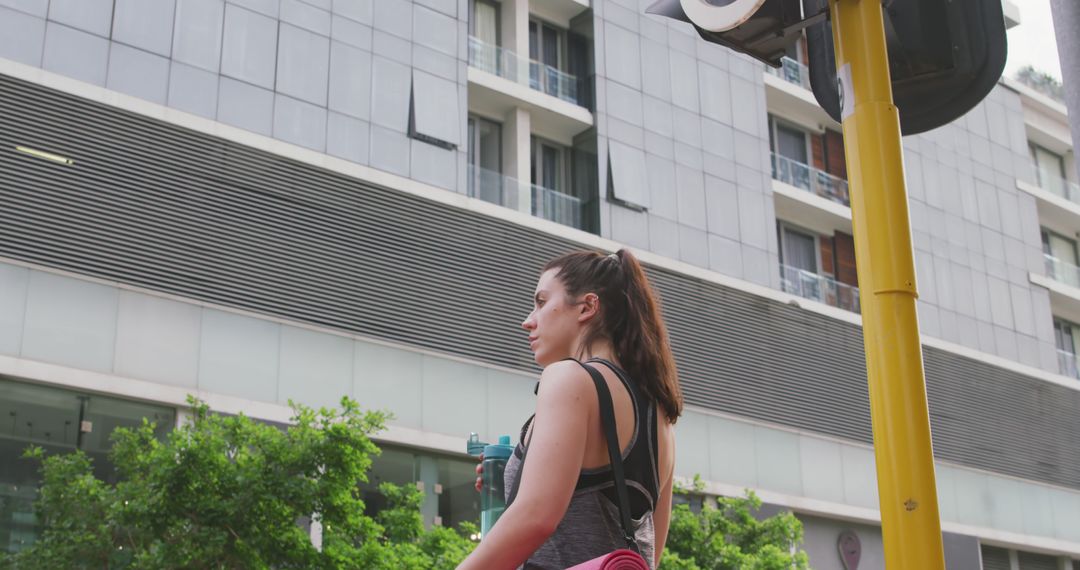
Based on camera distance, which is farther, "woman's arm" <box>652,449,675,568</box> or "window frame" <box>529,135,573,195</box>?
"window frame" <box>529,135,573,195</box>

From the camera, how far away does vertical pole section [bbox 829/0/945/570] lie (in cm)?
286

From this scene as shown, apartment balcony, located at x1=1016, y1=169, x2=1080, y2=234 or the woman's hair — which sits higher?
apartment balcony, located at x1=1016, y1=169, x2=1080, y2=234

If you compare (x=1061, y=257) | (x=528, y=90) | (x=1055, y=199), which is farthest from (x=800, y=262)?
(x=1061, y=257)

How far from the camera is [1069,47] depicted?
421 centimetres

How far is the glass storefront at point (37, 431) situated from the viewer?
1777 centimetres

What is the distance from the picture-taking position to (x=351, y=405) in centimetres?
1599

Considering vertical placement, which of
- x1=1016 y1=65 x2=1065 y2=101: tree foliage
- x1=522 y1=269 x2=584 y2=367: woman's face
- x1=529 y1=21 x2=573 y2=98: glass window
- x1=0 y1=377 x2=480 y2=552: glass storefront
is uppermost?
x1=1016 y1=65 x2=1065 y2=101: tree foliage

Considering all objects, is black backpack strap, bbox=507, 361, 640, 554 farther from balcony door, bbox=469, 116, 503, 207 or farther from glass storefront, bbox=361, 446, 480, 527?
balcony door, bbox=469, 116, 503, 207

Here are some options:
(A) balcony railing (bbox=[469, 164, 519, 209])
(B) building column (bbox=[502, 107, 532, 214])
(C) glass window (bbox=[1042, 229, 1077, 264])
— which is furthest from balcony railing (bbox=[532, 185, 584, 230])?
(C) glass window (bbox=[1042, 229, 1077, 264])

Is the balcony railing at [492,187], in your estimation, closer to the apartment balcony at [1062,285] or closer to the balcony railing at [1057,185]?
the apartment balcony at [1062,285]

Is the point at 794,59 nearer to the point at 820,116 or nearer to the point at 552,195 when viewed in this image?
the point at 820,116

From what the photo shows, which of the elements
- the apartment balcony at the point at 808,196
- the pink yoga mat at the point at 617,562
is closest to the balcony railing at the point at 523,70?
the apartment balcony at the point at 808,196

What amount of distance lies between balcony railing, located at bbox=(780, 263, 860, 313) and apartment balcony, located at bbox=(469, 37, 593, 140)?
6.75m

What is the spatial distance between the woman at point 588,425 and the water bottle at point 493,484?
44 cm
